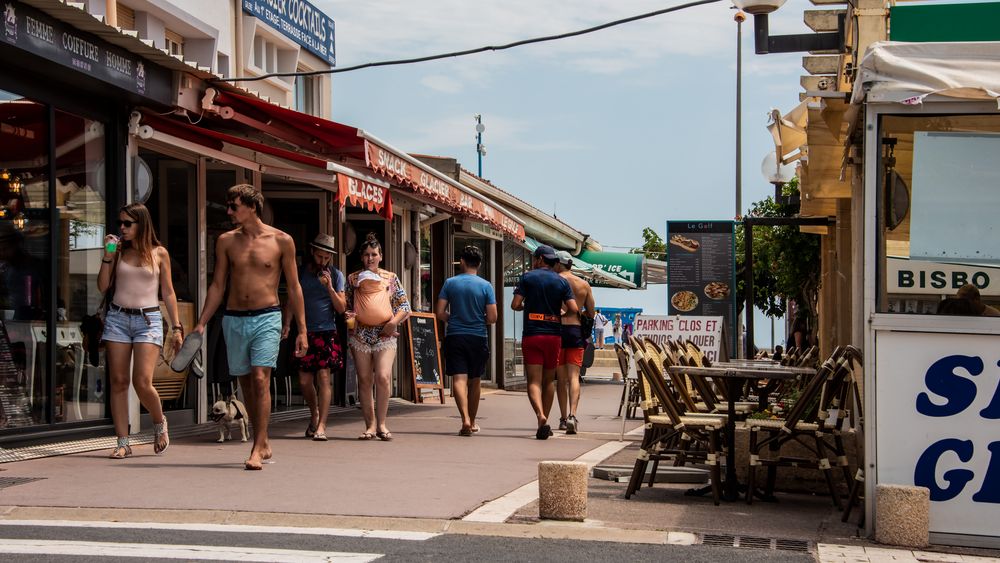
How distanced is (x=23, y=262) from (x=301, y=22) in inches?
483

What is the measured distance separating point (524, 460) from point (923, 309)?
3.77 m

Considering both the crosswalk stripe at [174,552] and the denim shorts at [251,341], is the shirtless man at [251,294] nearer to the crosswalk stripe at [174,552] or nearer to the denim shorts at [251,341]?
the denim shorts at [251,341]

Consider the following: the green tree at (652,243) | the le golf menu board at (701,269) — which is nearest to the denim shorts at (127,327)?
the le golf menu board at (701,269)

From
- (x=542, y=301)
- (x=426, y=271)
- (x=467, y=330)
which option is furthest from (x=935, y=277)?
(x=426, y=271)

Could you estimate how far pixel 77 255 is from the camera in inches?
418

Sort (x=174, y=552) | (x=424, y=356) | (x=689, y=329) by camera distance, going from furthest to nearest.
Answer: (x=424, y=356) < (x=689, y=329) < (x=174, y=552)

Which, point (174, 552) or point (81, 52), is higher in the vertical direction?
point (81, 52)

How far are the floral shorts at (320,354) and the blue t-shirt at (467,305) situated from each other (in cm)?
133

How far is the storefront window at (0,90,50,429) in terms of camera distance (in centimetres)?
975

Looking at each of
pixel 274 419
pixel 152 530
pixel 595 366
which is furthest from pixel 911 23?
pixel 595 366

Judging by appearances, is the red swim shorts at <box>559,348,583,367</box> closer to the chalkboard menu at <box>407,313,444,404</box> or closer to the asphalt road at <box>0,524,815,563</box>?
the chalkboard menu at <box>407,313,444,404</box>

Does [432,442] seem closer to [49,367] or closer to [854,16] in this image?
[49,367]

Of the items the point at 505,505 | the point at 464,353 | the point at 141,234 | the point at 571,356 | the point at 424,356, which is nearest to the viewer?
the point at 505,505

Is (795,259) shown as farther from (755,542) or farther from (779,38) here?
(755,542)
